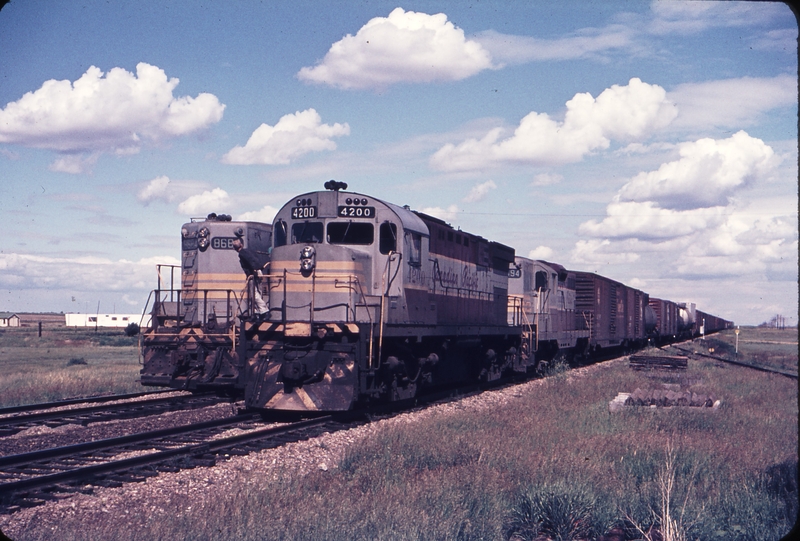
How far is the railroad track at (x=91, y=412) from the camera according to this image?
12172mm

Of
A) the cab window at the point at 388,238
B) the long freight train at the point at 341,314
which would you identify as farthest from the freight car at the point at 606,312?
the cab window at the point at 388,238

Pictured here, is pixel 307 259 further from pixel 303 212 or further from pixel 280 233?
pixel 280 233

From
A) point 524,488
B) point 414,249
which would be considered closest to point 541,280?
point 414,249

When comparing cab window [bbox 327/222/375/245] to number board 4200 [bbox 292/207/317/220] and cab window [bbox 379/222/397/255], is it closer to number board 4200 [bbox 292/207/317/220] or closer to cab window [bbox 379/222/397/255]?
cab window [bbox 379/222/397/255]

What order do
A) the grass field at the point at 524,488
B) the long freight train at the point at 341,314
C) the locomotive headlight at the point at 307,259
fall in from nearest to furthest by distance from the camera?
the grass field at the point at 524,488 → the long freight train at the point at 341,314 → the locomotive headlight at the point at 307,259

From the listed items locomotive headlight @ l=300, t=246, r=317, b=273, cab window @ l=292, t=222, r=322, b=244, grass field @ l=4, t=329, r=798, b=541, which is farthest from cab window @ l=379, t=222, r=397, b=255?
grass field @ l=4, t=329, r=798, b=541

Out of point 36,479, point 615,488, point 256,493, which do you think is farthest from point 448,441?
point 36,479

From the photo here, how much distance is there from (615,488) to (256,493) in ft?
12.2

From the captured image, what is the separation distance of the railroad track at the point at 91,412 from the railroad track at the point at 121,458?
2.57 metres

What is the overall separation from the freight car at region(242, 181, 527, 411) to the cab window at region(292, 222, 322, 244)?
0.02 m

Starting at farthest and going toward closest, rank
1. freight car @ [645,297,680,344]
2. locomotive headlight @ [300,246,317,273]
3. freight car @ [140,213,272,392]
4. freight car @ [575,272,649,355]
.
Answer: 1. freight car @ [645,297,680,344]
2. freight car @ [575,272,649,355]
3. freight car @ [140,213,272,392]
4. locomotive headlight @ [300,246,317,273]

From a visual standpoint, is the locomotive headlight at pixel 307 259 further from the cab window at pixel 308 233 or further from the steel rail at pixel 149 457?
the steel rail at pixel 149 457

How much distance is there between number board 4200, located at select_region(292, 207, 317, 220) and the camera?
43.7ft

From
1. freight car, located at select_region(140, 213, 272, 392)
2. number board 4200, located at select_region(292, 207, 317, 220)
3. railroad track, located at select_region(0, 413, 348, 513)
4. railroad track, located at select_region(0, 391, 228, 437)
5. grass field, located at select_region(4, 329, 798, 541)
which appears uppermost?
number board 4200, located at select_region(292, 207, 317, 220)
